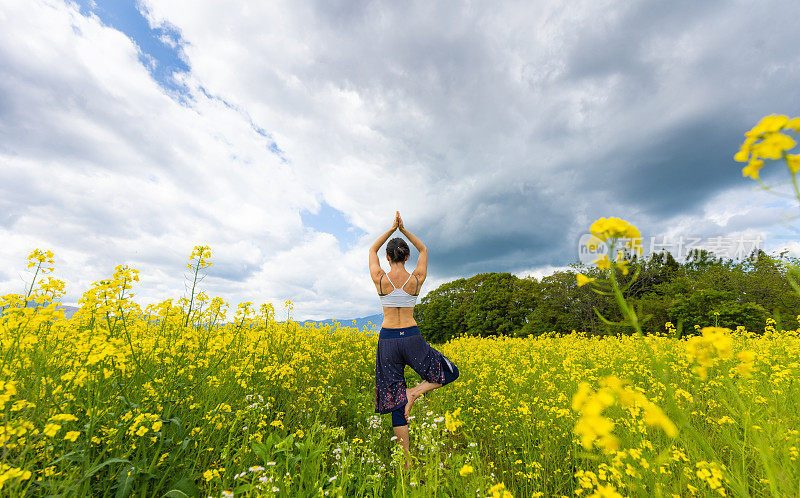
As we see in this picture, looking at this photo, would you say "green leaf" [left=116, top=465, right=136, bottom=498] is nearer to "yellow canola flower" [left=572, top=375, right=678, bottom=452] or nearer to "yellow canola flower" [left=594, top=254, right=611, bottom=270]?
"yellow canola flower" [left=572, top=375, right=678, bottom=452]

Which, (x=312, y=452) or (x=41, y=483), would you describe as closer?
(x=41, y=483)

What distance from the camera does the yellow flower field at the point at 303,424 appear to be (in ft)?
5.53

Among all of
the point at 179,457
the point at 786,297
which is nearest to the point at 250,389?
the point at 179,457

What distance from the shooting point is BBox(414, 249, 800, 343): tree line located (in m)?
15.6

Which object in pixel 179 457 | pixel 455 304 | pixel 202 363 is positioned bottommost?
pixel 179 457

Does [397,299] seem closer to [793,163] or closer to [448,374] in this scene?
[448,374]

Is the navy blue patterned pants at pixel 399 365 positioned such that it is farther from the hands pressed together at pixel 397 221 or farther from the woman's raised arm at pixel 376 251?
the hands pressed together at pixel 397 221

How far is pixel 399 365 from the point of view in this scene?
357 cm

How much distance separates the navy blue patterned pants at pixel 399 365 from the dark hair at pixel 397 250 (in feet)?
2.62

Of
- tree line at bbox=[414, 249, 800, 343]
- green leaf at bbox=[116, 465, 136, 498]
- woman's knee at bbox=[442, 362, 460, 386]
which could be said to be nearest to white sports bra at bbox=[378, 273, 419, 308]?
woman's knee at bbox=[442, 362, 460, 386]

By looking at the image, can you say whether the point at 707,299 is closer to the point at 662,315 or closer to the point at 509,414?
the point at 662,315

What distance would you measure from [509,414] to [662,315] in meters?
20.5

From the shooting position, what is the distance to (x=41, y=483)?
68.6 inches

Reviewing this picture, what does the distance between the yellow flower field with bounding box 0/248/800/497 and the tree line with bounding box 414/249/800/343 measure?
4611mm
